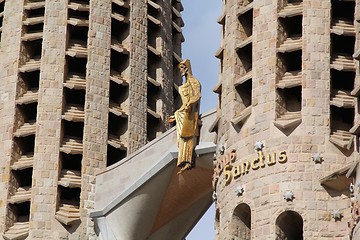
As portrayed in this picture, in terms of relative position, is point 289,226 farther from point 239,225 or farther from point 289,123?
point 289,123

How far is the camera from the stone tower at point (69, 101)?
231 ft

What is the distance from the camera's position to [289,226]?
5672 cm

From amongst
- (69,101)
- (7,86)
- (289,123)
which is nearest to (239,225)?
(289,123)

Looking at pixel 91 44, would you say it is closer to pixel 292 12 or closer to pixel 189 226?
pixel 189 226

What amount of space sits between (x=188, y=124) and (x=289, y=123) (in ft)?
22.8

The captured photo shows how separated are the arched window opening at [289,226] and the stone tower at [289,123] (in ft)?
0.09

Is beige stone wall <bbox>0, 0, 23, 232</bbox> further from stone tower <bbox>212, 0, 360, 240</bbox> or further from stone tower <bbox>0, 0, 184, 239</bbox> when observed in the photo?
stone tower <bbox>212, 0, 360, 240</bbox>

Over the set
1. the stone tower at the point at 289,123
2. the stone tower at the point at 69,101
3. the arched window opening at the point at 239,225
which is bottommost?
the arched window opening at the point at 239,225

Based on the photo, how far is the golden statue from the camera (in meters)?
63.3

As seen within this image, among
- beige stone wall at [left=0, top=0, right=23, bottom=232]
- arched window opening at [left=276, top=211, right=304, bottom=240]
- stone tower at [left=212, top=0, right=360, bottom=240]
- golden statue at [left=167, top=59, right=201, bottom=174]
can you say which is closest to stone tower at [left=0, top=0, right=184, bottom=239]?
beige stone wall at [left=0, top=0, right=23, bottom=232]

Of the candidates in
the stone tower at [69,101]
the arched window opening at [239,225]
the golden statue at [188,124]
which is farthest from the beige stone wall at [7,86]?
the arched window opening at [239,225]

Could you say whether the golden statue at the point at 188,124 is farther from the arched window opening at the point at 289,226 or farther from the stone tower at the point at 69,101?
the stone tower at the point at 69,101

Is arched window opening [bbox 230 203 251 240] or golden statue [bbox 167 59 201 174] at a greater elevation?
golden statue [bbox 167 59 201 174]

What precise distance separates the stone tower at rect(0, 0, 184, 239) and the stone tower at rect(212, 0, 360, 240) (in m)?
11.4
